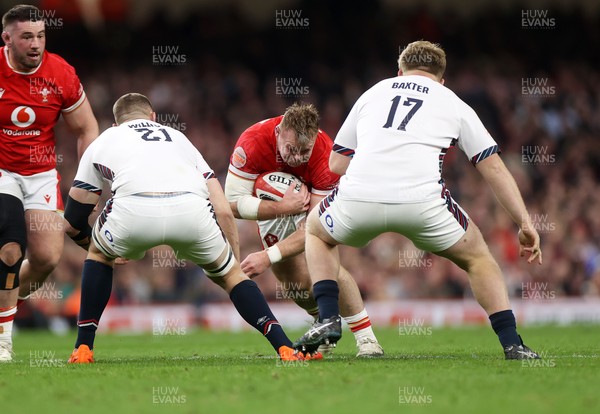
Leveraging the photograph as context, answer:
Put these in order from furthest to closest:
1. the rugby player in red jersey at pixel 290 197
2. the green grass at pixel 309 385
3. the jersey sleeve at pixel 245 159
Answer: the jersey sleeve at pixel 245 159
the rugby player in red jersey at pixel 290 197
the green grass at pixel 309 385

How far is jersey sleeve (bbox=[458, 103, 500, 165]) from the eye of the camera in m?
6.65

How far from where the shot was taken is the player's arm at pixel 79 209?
23.5 ft

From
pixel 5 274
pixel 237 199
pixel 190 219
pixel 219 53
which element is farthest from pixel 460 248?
pixel 219 53

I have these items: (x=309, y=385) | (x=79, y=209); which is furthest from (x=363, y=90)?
(x=309, y=385)

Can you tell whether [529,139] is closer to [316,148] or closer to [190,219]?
[316,148]

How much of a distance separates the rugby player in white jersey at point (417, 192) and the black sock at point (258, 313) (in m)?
0.41

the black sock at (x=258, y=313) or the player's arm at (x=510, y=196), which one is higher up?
the player's arm at (x=510, y=196)

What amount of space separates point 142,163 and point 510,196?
8.62 feet

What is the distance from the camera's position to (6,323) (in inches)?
310

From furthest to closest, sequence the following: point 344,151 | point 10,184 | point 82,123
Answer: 1. point 82,123
2. point 10,184
3. point 344,151

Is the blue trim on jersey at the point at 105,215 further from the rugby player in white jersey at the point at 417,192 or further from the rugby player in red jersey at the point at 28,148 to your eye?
the rugby player in white jersey at the point at 417,192

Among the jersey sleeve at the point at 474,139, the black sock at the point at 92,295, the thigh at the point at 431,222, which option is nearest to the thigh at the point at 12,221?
the black sock at the point at 92,295

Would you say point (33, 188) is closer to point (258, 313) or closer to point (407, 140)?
point (258, 313)

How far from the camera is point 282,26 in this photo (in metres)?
23.7
